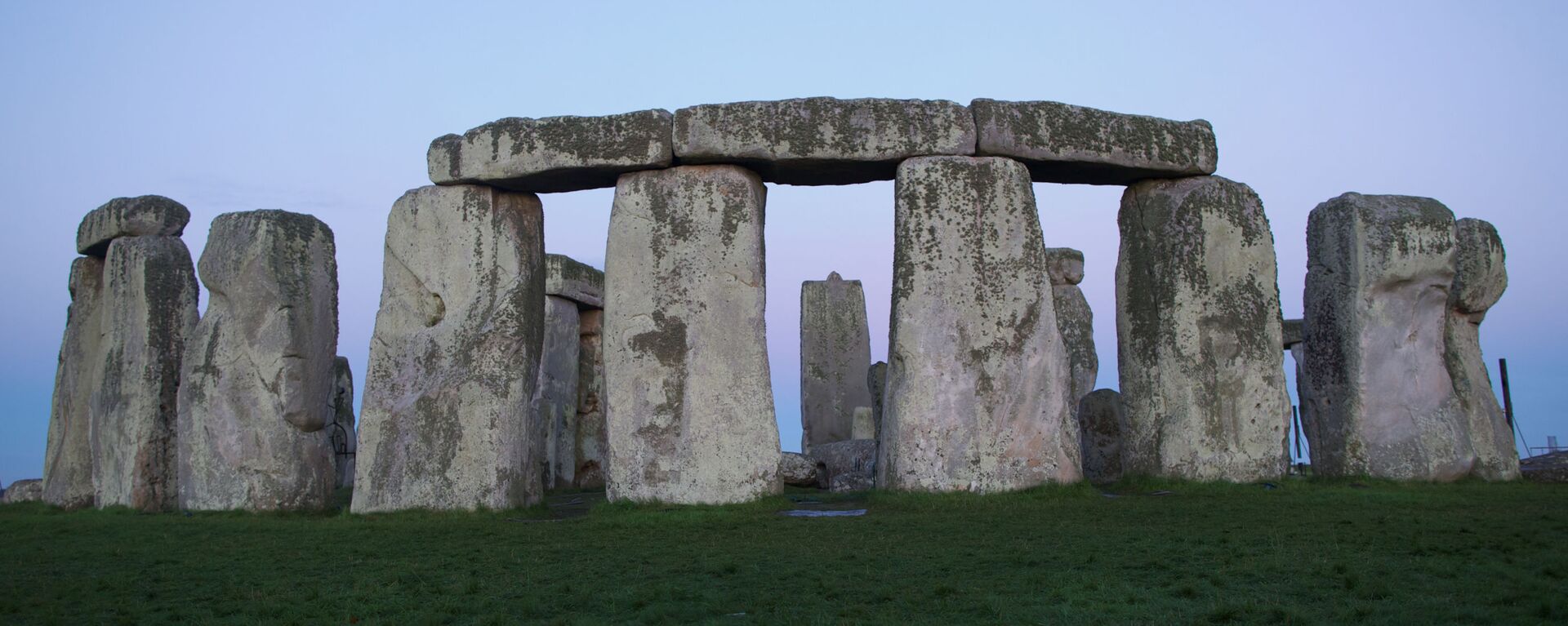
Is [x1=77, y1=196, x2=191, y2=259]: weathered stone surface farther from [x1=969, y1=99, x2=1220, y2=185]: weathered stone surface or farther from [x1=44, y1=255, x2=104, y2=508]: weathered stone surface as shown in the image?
[x1=969, y1=99, x2=1220, y2=185]: weathered stone surface

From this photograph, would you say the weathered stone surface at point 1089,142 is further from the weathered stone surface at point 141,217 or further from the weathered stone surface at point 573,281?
the weathered stone surface at point 141,217

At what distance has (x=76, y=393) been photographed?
1368 cm

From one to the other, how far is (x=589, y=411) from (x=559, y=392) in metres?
1.11

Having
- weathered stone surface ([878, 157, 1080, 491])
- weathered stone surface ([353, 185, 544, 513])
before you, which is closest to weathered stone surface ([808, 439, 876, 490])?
weathered stone surface ([878, 157, 1080, 491])

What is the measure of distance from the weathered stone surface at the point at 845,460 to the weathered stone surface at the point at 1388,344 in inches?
177

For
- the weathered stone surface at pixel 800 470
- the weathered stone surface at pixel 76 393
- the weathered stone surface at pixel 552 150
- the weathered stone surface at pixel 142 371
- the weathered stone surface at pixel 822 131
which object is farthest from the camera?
the weathered stone surface at pixel 800 470

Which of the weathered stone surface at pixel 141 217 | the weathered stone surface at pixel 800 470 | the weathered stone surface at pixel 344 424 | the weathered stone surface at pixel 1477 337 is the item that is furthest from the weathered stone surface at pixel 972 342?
the weathered stone surface at pixel 344 424

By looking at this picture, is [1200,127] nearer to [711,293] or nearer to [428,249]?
[711,293]

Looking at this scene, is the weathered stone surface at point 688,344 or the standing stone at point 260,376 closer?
the weathered stone surface at point 688,344

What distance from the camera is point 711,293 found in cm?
1066

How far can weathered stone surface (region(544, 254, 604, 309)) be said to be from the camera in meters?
16.5

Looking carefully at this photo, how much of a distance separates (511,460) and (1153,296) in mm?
6024

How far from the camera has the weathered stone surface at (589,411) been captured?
1666 centimetres

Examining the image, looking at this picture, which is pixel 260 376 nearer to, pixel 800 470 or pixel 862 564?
pixel 800 470
